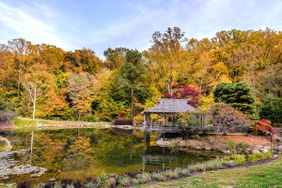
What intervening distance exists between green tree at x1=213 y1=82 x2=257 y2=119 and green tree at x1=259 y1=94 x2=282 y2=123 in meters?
2.69

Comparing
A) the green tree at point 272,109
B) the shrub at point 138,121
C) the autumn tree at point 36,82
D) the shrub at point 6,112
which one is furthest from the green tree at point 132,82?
the green tree at point 272,109

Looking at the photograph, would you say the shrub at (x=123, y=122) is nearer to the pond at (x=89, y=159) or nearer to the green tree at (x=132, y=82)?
the green tree at (x=132, y=82)

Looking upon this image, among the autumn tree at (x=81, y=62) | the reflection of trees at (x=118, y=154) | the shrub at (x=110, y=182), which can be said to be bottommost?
the reflection of trees at (x=118, y=154)

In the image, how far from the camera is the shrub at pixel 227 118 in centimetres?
1531

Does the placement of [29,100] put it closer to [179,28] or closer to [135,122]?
[135,122]

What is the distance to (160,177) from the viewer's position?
6.92 m

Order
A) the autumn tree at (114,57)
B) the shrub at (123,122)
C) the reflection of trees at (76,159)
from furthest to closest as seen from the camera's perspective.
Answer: the autumn tree at (114,57)
the shrub at (123,122)
the reflection of trees at (76,159)

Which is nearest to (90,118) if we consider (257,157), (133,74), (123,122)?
(123,122)

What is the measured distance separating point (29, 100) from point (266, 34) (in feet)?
117

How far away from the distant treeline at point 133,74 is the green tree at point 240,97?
9.59 meters

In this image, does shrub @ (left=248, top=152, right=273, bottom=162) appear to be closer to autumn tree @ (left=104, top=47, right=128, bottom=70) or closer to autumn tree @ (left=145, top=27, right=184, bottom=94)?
autumn tree @ (left=145, top=27, right=184, bottom=94)

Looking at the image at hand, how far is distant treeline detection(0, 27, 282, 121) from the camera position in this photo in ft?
97.8

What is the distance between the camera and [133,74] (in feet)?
109

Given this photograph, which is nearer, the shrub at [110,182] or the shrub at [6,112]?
the shrub at [110,182]
